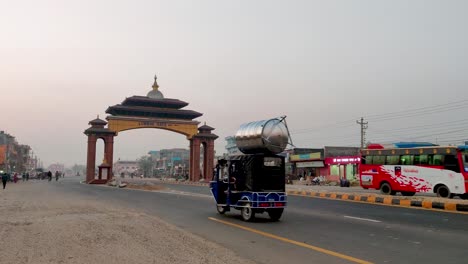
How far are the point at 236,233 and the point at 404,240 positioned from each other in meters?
3.86

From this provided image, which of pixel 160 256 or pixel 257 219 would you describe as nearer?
pixel 160 256

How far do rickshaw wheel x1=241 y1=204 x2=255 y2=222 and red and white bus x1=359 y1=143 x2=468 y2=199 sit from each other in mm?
14829

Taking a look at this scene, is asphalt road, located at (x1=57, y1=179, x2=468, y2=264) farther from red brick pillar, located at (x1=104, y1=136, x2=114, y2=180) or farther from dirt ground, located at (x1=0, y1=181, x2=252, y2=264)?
red brick pillar, located at (x1=104, y1=136, x2=114, y2=180)

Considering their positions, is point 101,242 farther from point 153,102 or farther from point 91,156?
point 153,102

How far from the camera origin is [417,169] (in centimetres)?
2420

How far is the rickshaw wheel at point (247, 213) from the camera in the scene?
12589 mm

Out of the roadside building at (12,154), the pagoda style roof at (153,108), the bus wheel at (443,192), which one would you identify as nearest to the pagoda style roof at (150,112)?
the pagoda style roof at (153,108)

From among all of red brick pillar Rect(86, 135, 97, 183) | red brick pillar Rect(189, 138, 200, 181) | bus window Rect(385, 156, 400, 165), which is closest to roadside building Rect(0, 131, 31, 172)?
red brick pillar Rect(86, 135, 97, 183)

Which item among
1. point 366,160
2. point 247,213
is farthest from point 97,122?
point 247,213

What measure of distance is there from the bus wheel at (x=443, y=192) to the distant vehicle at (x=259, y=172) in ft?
46.0

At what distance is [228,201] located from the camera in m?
13.6

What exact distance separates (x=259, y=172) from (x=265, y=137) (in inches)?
43.2

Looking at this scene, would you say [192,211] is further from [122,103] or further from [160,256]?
[122,103]

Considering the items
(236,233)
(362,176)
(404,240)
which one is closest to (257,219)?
(236,233)
